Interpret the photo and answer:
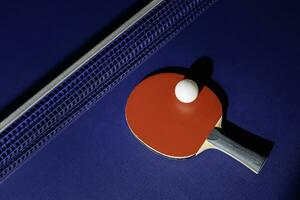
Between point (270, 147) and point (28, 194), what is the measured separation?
0.97 metres

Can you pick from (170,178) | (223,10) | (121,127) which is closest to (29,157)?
(121,127)

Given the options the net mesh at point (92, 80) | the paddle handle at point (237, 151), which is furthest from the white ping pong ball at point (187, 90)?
the net mesh at point (92, 80)

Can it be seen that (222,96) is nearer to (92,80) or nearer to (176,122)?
Answer: (176,122)

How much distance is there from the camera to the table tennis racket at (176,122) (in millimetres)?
1625

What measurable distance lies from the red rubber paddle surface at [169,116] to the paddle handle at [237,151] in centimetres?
4

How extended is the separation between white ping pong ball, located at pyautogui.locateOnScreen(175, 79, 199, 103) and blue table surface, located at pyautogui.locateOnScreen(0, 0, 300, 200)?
21cm

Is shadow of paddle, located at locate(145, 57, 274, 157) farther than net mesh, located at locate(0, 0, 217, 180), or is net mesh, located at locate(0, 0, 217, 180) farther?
shadow of paddle, located at locate(145, 57, 274, 157)

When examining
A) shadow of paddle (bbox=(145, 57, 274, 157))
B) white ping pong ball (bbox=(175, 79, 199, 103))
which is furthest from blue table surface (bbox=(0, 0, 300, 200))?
white ping pong ball (bbox=(175, 79, 199, 103))

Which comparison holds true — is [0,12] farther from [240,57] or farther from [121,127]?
[240,57]

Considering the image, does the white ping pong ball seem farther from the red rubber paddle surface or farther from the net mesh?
the net mesh

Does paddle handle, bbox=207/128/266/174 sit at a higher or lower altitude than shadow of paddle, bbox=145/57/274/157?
lower

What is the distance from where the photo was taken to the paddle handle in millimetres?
1596

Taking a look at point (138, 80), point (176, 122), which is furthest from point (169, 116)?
point (138, 80)

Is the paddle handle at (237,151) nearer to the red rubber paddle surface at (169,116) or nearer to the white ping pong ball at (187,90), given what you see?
the red rubber paddle surface at (169,116)
